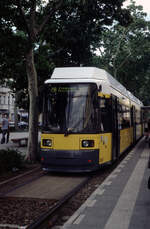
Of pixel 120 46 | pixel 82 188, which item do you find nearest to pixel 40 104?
pixel 82 188

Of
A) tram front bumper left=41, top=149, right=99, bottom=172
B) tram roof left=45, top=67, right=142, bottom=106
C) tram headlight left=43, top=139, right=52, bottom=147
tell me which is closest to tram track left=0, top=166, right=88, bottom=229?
tram front bumper left=41, top=149, right=99, bottom=172

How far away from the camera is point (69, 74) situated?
11188 millimetres

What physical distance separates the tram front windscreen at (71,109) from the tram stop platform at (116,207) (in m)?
1.67

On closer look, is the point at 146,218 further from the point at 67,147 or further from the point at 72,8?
the point at 72,8

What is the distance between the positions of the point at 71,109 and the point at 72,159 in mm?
1388

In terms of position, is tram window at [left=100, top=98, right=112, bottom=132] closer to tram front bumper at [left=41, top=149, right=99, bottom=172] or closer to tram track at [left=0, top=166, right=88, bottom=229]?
tram front bumper at [left=41, top=149, right=99, bottom=172]

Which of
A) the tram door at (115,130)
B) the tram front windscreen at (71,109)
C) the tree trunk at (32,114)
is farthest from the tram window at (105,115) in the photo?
the tree trunk at (32,114)

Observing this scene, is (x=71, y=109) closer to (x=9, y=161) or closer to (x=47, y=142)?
(x=47, y=142)

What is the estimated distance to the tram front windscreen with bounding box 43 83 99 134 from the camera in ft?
33.1

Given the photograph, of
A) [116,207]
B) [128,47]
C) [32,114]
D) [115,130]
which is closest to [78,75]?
[115,130]

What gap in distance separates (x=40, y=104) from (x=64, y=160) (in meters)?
1.80

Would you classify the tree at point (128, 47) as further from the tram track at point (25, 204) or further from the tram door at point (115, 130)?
the tram track at point (25, 204)

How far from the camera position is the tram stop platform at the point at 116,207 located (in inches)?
216

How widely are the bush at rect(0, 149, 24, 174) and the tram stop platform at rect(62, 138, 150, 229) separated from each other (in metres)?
3.23
